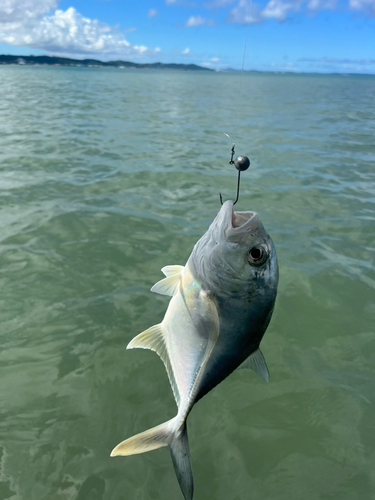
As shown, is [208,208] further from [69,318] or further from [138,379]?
[138,379]

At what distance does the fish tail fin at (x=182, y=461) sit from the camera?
2.33 m

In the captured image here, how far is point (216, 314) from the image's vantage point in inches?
93.9

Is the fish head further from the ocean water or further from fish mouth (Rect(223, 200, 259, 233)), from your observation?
the ocean water

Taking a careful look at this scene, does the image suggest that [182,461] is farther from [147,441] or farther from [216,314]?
[216,314]

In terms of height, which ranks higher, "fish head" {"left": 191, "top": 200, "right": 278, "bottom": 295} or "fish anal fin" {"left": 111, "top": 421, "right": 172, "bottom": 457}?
"fish head" {"left": 191, "top": 200, "right": 278, "bottom": 295}

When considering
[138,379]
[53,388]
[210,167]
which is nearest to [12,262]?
[53,388]

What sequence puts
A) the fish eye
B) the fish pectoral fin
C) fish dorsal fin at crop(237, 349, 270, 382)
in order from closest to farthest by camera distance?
the fish eye, fish dorsal fin at crop(237, 349, 270, 382), the fish pectoral fin

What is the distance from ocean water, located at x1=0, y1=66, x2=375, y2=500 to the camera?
3.18 metres

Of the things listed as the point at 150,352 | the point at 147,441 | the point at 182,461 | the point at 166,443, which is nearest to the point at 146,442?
the point at 147,441

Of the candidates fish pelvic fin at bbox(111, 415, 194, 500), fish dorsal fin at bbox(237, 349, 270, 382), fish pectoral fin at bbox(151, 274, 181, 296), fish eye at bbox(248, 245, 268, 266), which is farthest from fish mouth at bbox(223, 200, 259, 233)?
fish pelvic fin at bbox(111, 415, 194, 500)

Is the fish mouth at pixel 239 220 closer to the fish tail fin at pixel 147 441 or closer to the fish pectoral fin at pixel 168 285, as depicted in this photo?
the fish pectoral fin at pixel 168 285

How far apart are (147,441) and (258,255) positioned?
1390 millimetres

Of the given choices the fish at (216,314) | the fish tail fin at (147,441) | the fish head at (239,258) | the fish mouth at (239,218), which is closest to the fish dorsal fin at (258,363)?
the fish at (216,314)

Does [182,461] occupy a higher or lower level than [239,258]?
lower
